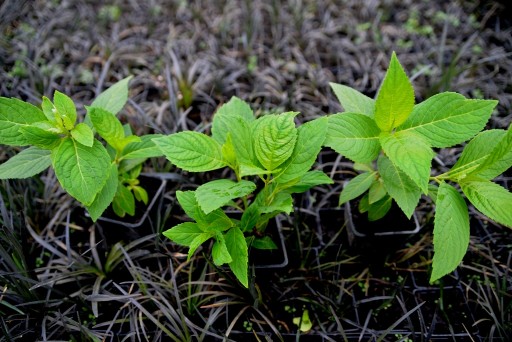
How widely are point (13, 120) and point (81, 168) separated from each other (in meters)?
0.30

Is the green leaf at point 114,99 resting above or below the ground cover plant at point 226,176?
above

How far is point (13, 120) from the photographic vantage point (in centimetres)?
134

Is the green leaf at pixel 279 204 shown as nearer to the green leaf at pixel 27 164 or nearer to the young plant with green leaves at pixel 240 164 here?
the young plant with green leaves at pixel 240 164

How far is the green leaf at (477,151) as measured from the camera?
1.28 meters

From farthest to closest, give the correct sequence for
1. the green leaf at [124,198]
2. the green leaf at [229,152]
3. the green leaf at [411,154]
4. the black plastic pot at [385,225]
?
the black plastic pot at [385,225] < the green leaf at [124,198] < the green leaf at [229,152] < the green leaf at [411,154]

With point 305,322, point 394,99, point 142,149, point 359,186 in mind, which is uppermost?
point 394,99

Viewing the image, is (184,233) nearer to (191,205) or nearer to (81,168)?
(191,205)

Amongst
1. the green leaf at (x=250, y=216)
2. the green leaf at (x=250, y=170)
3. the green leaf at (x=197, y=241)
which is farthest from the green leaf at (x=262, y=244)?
the green leaf at (x=250, y=170)

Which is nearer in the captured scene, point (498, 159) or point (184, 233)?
point (498, 159)

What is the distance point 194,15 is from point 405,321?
99.6 inches

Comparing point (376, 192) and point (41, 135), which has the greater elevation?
point (41, 135)

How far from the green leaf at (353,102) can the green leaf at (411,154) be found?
0.16m

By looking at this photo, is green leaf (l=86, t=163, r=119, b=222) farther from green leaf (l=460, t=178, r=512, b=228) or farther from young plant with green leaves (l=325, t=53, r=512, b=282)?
green leaf (l=460, t=178, r=512, b=228)

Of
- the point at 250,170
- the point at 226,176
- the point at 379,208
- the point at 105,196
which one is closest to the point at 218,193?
the point at 250,170
